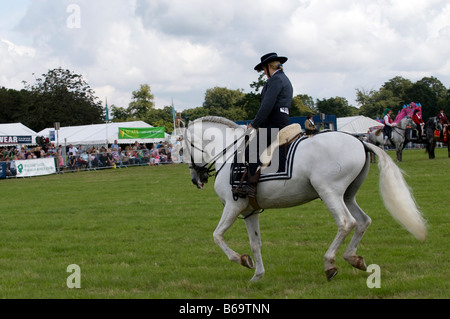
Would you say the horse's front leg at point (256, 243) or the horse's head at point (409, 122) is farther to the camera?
the horse's head at point (409, 122)

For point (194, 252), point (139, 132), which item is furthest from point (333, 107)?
point (194, 252)

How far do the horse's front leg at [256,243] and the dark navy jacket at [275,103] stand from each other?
145 centimetres

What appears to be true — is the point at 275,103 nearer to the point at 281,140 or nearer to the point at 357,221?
the point at 281,140

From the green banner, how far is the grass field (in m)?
29.1

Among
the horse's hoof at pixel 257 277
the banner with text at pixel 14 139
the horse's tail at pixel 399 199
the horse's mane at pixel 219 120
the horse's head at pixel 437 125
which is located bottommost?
the horse's hoof at pixel 257 277

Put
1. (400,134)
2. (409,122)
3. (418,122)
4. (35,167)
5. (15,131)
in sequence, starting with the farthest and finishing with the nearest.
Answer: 1. (15,131)
2. (35,167)
3. (418,122)
4. (409,122)
5. (400,134)

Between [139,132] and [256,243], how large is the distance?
1593 inches

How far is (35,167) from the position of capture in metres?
35.1

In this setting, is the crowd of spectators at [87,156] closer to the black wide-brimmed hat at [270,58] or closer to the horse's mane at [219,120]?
the horse's mane at [219,120]

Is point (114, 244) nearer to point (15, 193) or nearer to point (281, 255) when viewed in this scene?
point (281, 255)

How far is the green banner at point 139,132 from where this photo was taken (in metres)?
46.3

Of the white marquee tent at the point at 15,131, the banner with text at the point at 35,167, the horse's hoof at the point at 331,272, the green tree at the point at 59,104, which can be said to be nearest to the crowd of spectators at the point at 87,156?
the banner with text at the point at 35,167
